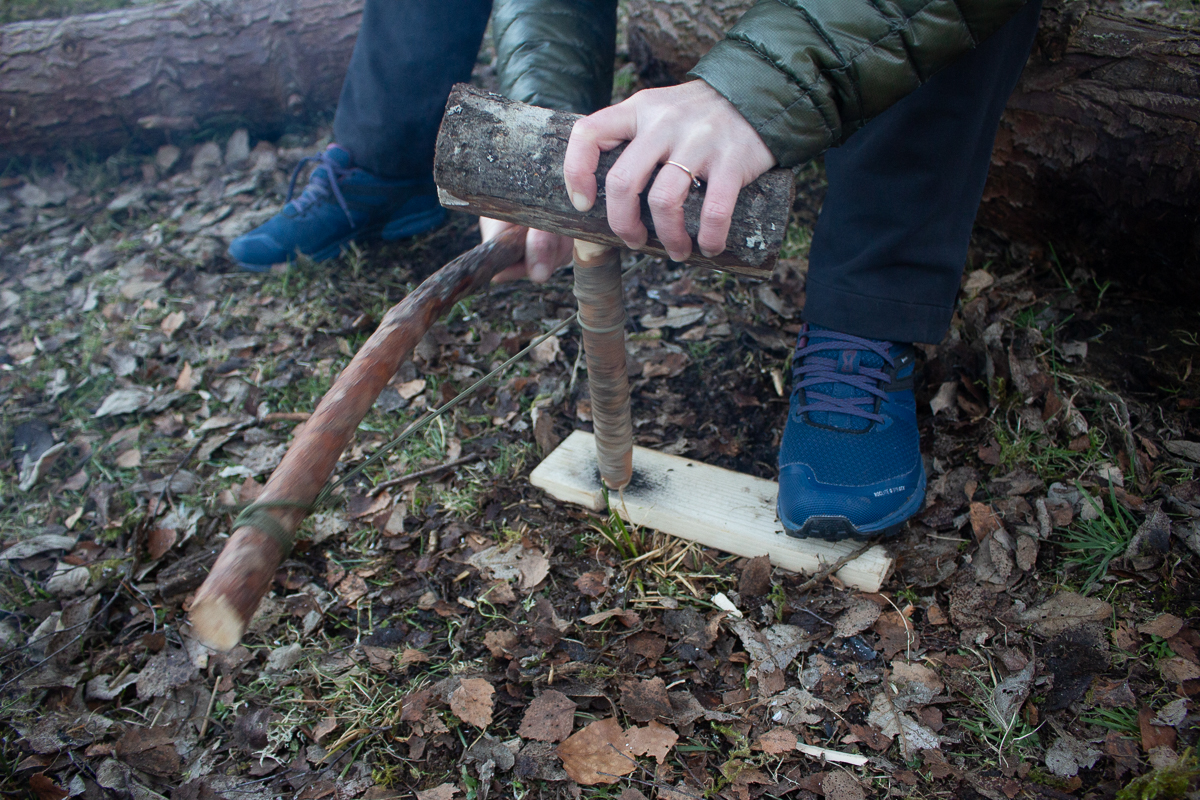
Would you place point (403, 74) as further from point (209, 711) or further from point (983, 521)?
point (983, 521)

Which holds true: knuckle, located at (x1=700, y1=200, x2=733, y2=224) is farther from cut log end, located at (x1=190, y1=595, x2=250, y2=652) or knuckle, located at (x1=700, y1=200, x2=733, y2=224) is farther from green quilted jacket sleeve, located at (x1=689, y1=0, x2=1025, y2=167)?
cut log end, located at (x1=190, y1=595, x2=250, y2=652)

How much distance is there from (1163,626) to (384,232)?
116 inches

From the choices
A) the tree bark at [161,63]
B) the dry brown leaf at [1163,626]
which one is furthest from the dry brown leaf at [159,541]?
the tree bark at [161,63]

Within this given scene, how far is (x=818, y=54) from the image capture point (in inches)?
46.9

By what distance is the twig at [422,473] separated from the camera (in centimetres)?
213

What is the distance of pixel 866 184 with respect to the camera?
170cm

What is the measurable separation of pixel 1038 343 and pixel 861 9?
139 centimetres

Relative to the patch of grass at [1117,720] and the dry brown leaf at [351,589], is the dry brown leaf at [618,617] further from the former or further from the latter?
the patch of grass at [1117,720]

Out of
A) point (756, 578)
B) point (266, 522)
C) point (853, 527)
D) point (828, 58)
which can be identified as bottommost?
point (756, 578)

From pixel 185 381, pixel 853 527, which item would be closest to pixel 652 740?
pixel 853 527

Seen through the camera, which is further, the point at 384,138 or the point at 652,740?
the point at 384,138

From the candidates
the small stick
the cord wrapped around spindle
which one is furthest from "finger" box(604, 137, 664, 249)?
the small stick

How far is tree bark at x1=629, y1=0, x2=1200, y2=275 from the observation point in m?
1.90

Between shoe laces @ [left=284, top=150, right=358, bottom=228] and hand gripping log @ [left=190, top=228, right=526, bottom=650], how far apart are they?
1.77 meters
